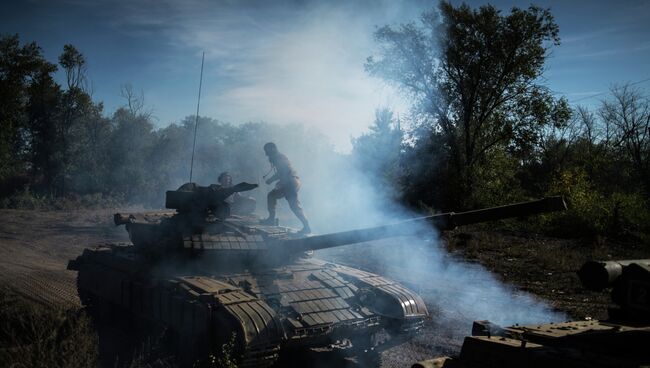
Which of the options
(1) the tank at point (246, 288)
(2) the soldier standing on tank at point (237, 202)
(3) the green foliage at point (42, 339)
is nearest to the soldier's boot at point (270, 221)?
(1) the tank at point (246, 288)

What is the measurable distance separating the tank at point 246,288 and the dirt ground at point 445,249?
1135mm

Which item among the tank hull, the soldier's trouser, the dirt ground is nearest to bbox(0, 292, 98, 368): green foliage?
the tank hull

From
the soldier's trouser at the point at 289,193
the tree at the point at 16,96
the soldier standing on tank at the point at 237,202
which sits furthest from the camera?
the tree at the point at 16,96

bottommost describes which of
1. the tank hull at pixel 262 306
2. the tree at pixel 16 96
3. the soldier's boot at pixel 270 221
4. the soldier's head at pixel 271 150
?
the tank hull at pixel 262 306

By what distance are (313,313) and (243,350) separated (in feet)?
4.29

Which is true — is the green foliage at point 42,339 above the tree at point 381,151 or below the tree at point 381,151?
below

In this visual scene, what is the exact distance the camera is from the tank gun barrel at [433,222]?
5.60 meters

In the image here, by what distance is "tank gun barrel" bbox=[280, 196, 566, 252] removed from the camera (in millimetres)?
5602

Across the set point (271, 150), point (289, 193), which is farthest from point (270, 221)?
point (271, 150)

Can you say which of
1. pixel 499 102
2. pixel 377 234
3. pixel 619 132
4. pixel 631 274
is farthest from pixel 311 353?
pixel 619 132

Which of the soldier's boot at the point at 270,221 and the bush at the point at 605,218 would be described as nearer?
the soldier's boot at the point at 270,221

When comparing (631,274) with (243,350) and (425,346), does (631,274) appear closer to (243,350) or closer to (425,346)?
(243,350)

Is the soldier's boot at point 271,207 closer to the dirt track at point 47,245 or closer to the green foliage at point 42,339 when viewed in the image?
the green foliage at point 42,339

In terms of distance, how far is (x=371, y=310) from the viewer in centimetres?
740
